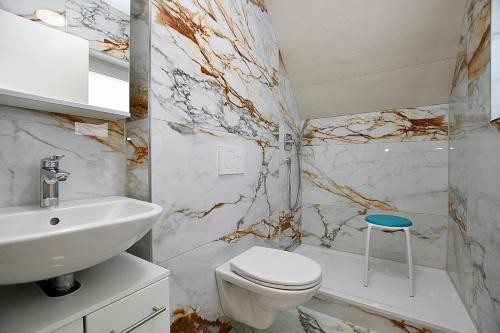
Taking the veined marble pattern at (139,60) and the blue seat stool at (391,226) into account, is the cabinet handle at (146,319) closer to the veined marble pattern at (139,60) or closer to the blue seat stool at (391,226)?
the veined marble pattern at (139,60)

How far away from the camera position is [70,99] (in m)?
0.83

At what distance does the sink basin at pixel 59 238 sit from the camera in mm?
441

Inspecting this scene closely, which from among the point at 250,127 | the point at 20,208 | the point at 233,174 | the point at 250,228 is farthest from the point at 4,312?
the point at 250,127

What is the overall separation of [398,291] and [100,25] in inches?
89.7

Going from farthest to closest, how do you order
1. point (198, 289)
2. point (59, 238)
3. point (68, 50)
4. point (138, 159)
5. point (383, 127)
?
point (383, 127)
point (198, 289)
point (138, 159)
point (68, 50)
point (59, 238)

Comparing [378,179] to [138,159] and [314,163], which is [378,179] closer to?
[314,163]

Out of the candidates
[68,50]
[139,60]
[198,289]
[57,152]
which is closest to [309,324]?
[198,289]

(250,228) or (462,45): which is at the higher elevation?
(462,45)

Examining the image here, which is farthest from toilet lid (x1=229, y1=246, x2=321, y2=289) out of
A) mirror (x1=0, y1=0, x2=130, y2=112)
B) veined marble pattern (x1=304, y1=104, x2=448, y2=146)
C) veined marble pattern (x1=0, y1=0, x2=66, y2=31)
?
veined marble pattern (x1=304, y1=104, x2=448, y2=146)

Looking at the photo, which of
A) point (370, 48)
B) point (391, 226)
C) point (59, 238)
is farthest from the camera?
point (370, 48)

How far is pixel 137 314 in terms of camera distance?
2.21 feet

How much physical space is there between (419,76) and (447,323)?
1.66 m

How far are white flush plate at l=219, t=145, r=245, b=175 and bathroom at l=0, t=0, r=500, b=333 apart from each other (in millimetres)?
14

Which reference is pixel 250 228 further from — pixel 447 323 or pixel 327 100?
pixel 327 100
